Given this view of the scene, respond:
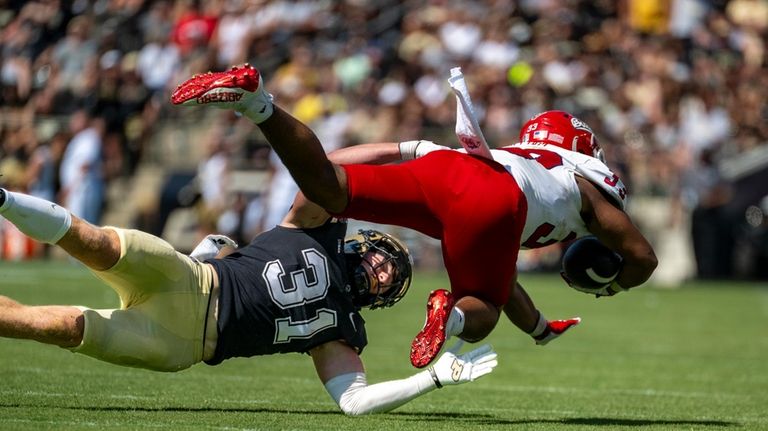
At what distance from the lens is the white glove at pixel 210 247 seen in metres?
6.17

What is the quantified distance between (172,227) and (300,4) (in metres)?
4.45

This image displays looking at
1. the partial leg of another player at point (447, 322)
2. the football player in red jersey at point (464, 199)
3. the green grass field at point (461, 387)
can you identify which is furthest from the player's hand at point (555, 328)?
the partial leg of another player at point (447, 322)

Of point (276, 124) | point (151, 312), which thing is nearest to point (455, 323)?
point (276, 124)

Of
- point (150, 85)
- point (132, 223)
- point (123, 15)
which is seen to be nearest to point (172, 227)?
point (132, 223)

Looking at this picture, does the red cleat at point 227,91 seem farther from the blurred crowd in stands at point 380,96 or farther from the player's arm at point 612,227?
the blurred crowd in stands at point 380,96

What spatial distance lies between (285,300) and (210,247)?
69 centimetres

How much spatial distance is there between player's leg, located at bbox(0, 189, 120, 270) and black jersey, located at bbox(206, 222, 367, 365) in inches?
24.8

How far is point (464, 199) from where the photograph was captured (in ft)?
18.4

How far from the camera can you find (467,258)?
568 centimetres

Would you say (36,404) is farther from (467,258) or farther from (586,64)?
(586,64)

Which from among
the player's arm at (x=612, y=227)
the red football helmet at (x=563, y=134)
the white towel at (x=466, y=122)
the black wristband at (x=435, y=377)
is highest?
the white towel at (x=466, y=122)

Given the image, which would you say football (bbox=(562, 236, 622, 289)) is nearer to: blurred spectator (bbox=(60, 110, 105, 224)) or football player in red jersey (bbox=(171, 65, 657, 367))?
football player in red jersey (bbox=(171, 65, 657, 367))

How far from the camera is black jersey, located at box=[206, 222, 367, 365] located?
5.72 metres

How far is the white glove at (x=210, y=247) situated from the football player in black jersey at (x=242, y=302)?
0.02m
